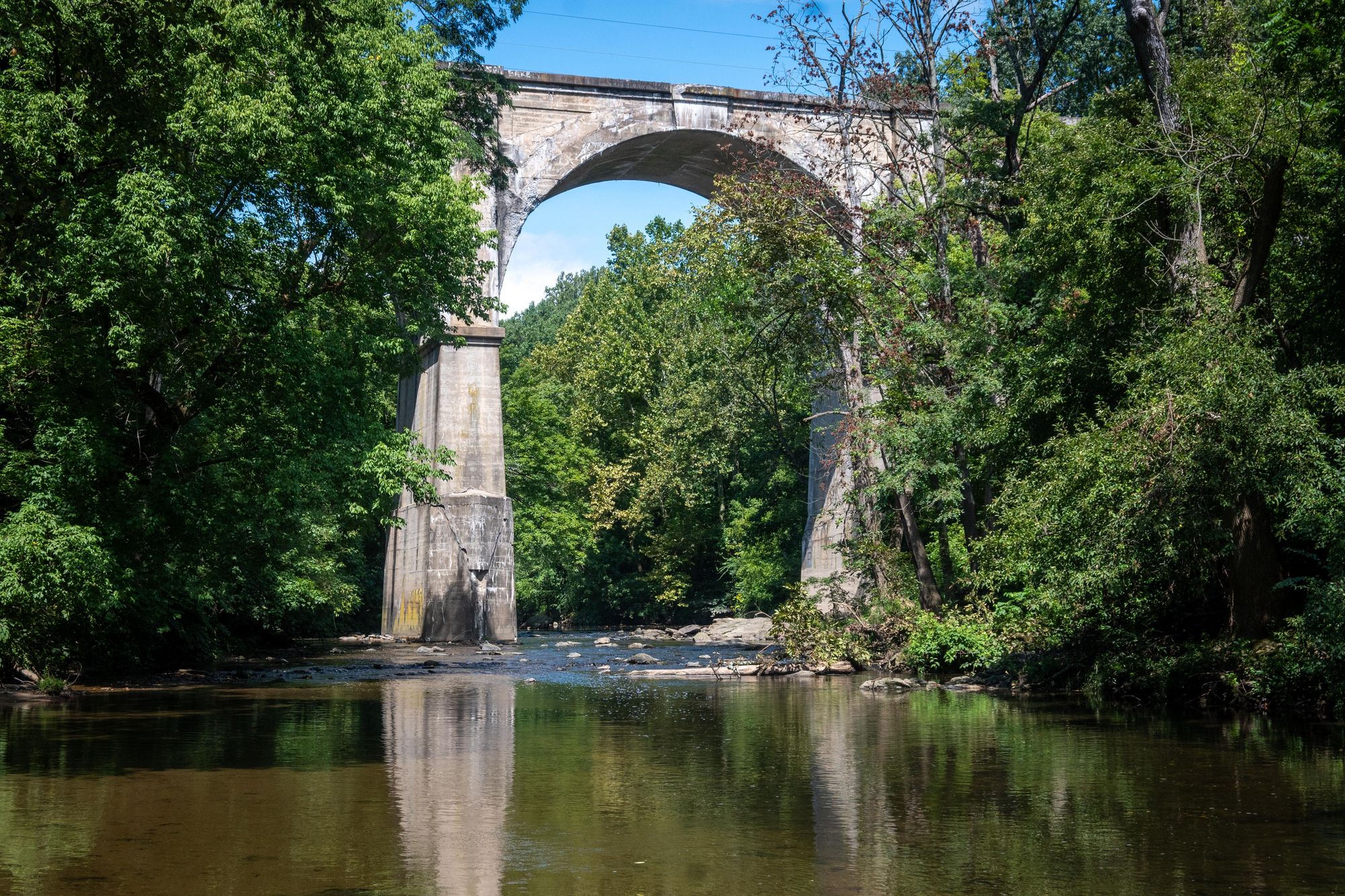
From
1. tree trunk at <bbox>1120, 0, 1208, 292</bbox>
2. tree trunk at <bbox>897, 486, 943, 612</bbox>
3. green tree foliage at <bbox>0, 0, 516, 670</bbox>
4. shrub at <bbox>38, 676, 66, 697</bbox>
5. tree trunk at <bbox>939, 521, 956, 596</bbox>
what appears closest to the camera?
green tree foliage at <bbox>0, 0, 516, 670</bbox>

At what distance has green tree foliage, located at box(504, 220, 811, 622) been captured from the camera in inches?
1662

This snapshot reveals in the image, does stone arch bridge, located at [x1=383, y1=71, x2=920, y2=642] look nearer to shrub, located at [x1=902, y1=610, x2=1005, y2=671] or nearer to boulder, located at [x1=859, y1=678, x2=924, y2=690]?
shrub, located at [x1=902, y1=610, x2=1005, y2=671]

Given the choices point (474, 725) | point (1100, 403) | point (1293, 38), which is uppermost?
point (1293, 38)

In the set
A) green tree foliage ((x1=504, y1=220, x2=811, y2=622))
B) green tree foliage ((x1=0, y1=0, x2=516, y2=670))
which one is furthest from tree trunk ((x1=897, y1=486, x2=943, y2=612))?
green tree foliage ((x1=504, y1=220, x2=811, y2=622))

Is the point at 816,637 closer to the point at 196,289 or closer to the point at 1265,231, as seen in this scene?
the point at 1265,231

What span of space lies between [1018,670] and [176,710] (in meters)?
10.9

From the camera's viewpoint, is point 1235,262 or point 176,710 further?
point 1235,262

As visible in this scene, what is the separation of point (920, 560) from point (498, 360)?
15.1m

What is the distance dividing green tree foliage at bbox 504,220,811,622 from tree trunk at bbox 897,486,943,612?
15.3 m

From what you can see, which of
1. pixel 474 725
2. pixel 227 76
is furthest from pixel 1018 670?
pixel 227 76

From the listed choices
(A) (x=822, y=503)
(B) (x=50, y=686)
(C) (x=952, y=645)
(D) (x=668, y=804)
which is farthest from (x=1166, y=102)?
(A) (x=822, y=503)

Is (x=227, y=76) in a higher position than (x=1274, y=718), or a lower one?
higher

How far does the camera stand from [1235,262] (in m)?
15.1

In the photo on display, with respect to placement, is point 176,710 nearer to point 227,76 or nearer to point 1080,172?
point 227,76
